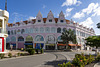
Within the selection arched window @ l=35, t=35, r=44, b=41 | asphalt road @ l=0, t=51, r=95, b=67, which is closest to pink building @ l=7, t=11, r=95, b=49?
arched window @ l=35, t=35, r=44, b=41

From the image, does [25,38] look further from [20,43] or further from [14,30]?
[14,30]

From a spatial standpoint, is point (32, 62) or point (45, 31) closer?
point (32, 62)

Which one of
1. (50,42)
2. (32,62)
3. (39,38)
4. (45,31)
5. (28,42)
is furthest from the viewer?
(28,42)

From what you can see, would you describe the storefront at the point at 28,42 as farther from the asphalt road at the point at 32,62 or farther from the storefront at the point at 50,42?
the asphalt road at the point at 32,62

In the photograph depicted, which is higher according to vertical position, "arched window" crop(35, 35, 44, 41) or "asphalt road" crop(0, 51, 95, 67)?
"arched window" crop(35, 35, 44, 41)

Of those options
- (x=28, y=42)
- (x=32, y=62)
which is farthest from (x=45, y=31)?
(x=32, y=62)

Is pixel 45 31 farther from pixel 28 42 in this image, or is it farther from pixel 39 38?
→ pixel 28 42

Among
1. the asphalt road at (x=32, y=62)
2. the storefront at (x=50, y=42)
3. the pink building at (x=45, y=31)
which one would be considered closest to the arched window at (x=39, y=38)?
the pink building at (x=45, y=31)

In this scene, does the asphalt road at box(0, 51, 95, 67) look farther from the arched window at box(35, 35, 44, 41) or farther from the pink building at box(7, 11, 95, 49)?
the arched window at box(35, 35, 44, 41)

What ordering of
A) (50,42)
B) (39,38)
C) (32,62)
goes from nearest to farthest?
(32,62), (50,42), (39,38)

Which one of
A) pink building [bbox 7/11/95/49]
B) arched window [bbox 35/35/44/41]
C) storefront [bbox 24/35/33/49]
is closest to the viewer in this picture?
pink building [bbox 7/11/95/49]

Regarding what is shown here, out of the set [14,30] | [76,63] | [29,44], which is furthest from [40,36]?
[76,63]

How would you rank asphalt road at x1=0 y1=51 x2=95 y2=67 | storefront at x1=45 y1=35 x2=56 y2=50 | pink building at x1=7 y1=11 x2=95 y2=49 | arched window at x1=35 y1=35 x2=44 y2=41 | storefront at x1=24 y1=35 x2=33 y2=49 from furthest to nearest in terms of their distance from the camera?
storefront at x1=24 y1=35 x2=33 y2=49, arched window at x1=35 y1=35 x2=44 y2=41, pink building at x1=7 y1=11 x2=95 y2=49, storefront at x1=45 y1=35 x2=56 y2=50, asphalt road at x1=0 y1=51 x2=95 y2=67

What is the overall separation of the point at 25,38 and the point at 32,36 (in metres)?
4.21
